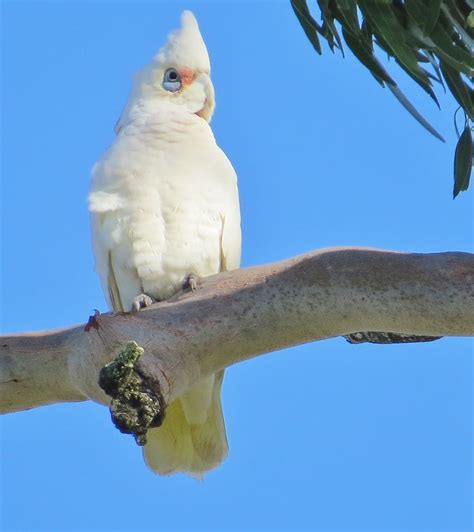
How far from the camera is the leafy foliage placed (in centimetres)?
210

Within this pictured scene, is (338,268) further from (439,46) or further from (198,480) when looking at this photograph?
(198,480)

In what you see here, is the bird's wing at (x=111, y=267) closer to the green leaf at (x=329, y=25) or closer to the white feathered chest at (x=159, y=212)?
the white feathered chest at (x=159, y=212)

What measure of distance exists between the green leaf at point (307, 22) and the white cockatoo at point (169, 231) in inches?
31.7

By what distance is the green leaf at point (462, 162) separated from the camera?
2271mm

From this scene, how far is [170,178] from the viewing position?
303 cm

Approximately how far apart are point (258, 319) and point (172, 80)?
4.91 ft

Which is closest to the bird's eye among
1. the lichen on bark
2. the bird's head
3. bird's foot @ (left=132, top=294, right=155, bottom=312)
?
the bird's head

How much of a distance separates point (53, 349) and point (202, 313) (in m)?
0.41

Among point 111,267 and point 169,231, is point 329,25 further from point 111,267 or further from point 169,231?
point 111,267

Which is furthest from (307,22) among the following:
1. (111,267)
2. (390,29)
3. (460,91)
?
(111,267)

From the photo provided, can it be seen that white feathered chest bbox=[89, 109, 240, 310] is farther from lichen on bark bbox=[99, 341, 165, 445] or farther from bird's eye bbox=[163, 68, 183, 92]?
lichen on bark bbox=[99, 341, 165, 445]

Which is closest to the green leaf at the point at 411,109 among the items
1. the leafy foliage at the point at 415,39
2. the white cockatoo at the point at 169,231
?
the leafy foliage at the point at 415,39

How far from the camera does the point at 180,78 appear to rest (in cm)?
349

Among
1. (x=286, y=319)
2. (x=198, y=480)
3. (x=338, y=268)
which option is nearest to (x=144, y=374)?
(x=286, y=319)
